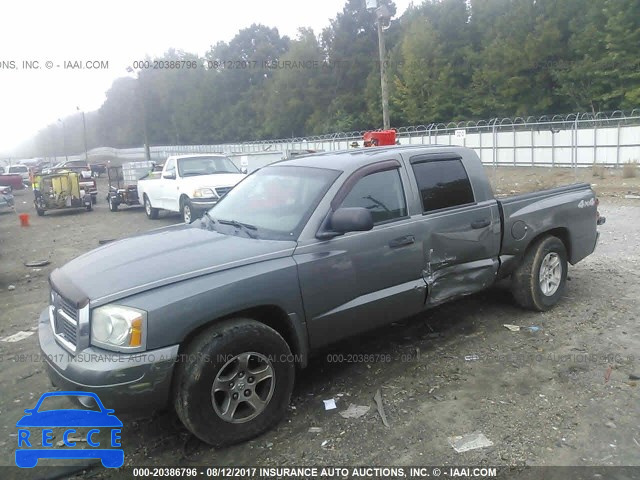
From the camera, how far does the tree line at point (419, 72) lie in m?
36.0

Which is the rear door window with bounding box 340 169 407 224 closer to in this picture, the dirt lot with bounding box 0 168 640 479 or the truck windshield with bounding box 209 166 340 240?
the truck windshield with bounding box 209 166 340 240

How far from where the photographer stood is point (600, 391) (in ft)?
13.3

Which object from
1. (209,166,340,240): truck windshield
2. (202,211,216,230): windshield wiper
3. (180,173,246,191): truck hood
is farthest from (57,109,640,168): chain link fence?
(202,211,216,230): windshield wiper

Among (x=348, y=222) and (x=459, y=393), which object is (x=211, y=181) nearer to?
(x=348, y=222)

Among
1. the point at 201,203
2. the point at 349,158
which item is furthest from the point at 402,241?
the point at 201,203

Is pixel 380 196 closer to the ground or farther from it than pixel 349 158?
closer to the ground

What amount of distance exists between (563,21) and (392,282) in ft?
140

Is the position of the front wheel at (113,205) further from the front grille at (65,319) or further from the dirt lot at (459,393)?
the front grille at (65,319)

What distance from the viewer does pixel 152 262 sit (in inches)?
144

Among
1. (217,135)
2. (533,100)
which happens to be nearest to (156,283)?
(533,100)

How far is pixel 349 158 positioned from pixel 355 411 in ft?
6.72

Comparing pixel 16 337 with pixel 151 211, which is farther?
pixel 151 211

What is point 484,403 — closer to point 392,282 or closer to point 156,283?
point 392,282

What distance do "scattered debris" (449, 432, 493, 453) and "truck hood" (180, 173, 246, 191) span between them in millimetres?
10243
